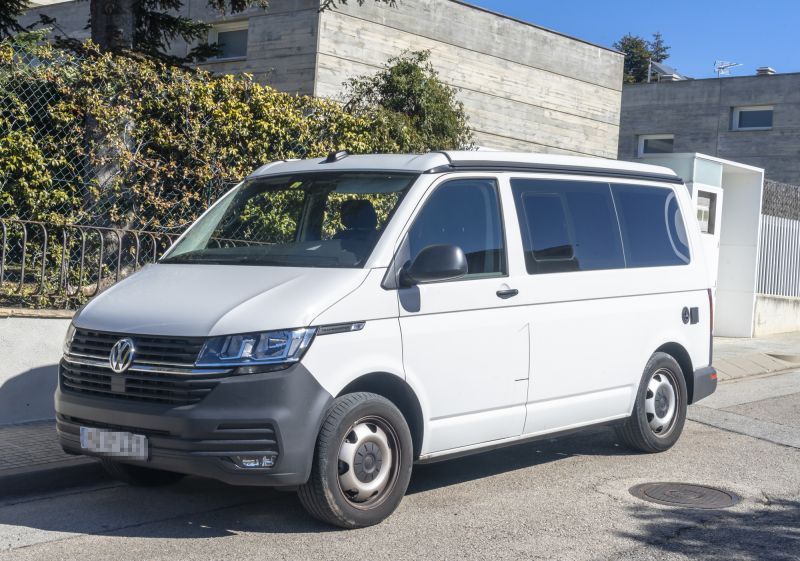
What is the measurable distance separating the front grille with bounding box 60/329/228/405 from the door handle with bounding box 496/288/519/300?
198 centimetres

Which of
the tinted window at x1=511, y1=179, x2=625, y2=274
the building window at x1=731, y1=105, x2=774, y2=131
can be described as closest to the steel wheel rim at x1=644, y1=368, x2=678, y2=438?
the tinted window at x1=511, y1=179, x2=625, y2=274

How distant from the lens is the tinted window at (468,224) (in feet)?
21.0

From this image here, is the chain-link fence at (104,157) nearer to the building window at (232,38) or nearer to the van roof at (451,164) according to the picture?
the van roof at (451,164)

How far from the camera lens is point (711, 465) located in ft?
26.2

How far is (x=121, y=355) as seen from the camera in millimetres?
5695

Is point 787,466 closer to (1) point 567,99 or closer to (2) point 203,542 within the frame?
(2) point 203,542

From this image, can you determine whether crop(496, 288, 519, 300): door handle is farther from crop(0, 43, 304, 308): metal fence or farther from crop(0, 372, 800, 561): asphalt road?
crop(0, 43, 304, 308): metal fence

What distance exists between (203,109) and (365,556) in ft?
19.1

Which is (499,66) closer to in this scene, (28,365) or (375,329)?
(28,365)

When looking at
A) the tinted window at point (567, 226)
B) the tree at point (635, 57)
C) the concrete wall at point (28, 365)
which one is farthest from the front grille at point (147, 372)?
the tree at point (635, 57)

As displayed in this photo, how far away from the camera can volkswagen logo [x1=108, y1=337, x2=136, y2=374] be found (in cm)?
564

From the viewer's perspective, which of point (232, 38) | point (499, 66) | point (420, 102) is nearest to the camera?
point (420, 102)

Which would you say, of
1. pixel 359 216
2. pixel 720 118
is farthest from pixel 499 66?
pixel 720 118

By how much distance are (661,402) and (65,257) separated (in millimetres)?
5049
